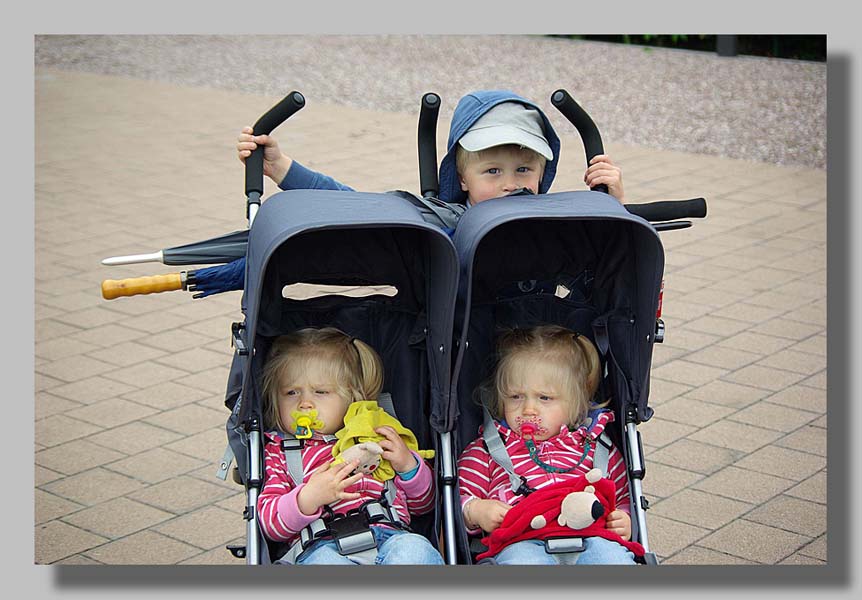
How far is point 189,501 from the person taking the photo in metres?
4.50

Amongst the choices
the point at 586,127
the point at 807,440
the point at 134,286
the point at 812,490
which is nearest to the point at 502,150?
the point at 586,127

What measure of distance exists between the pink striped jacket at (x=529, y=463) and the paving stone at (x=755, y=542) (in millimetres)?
1050

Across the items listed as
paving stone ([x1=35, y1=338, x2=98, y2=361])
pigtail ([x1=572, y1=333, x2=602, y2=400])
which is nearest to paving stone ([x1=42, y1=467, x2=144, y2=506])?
paving stone ([x1=35, y1=338, x2=98, y2=361])

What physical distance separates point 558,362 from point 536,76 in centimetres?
1031

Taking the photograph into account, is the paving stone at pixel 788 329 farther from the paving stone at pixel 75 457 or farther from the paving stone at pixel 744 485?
the paving stone at pixel 75 457

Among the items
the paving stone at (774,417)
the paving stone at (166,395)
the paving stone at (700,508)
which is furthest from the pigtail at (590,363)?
the paving stone at (166,395)

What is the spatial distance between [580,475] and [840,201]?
1036mm

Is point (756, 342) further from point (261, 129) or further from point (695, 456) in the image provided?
Result: point (261, 129)

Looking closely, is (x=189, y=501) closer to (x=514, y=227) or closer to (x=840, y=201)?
(x=514, y=227)

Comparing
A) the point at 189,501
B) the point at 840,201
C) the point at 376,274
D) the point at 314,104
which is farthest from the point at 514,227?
the point at 314,104

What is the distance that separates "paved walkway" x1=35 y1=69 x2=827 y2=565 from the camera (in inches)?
170

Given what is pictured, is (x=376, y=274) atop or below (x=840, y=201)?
below

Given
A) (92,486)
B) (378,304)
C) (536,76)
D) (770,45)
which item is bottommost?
(92,486)

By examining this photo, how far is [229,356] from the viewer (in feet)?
19.3
